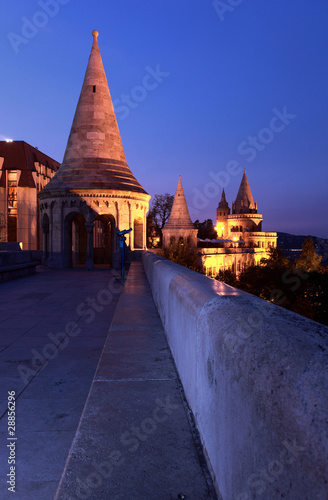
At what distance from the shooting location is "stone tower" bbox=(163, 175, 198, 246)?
140ft

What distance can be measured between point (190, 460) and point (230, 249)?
51903mm

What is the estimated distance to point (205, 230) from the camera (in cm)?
10200

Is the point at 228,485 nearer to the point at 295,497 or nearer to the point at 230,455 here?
the point at 230,455

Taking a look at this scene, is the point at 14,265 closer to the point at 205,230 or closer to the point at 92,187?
the point at 92,187

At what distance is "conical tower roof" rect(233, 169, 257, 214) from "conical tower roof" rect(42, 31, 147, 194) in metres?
62.4

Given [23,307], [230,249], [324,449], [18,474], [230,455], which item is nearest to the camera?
[324,449]

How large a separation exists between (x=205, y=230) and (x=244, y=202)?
→ 20.3 m

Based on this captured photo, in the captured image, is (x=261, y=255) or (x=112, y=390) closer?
(x=112, y=390)

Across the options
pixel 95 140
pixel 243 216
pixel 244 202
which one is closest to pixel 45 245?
pixel 95 140

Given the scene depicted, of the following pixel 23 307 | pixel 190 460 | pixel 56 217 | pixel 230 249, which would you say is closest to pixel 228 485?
pixel 190 460

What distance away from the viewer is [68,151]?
78.3 feet

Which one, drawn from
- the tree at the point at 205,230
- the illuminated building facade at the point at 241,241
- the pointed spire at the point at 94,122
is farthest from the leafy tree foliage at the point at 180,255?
the tree at the point at 205,230

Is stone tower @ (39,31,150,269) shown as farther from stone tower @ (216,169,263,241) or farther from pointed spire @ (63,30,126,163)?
stone tower @ (216,169,263,241)

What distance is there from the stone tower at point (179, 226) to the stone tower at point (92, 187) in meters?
18.7
